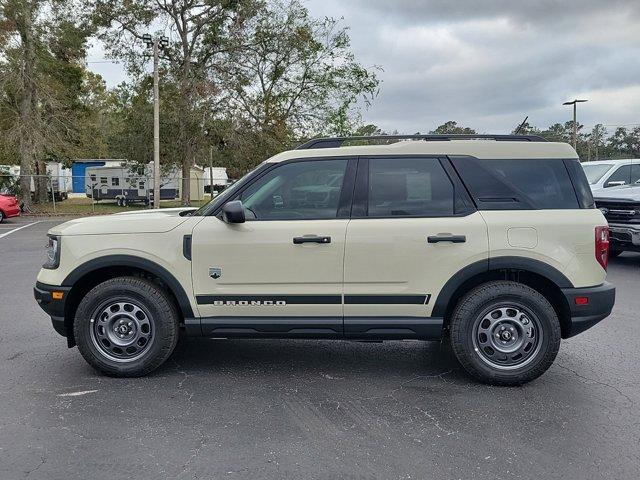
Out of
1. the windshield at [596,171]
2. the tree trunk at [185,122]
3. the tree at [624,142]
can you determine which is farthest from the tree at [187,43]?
the tree at [624,142]

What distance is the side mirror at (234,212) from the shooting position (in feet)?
13.4

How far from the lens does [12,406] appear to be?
12.6 feet

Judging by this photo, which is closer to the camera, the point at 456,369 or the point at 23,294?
the point at 456,369

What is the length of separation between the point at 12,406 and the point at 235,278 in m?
1.81

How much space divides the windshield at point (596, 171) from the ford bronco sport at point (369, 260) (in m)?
8.66

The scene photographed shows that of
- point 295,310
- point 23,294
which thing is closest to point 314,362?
point 295,310

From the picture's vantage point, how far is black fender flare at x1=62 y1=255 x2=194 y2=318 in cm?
428

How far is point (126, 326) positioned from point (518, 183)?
3.37 m

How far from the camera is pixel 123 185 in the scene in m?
37.1

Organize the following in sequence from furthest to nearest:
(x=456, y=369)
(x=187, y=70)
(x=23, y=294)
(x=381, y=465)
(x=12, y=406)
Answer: (x=187, y=70)
(x=23, y=294)
(x=456, y=369)
(x=12, y=406)
(x=381, y=465)

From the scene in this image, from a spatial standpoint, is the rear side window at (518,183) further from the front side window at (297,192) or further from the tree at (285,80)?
the tree at (285,80)

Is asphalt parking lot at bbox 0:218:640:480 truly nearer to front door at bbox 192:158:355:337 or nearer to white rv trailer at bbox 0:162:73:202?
front door at bbox 192:158:355:337

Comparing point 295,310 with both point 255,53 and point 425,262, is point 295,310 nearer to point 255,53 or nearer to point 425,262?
point 425,262

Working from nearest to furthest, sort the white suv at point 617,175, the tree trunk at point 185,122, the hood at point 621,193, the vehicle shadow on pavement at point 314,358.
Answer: the vehicle shadow on pavement at point 314,358 < the hood at point 621,193 < the white suv at point 617,175 < the tree trunk at point 185,122
